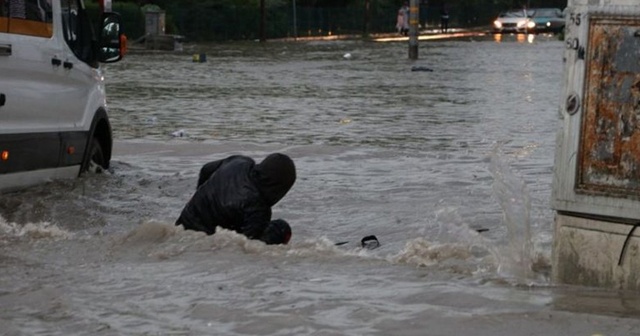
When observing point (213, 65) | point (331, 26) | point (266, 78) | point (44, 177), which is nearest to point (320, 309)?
point (44, 177)

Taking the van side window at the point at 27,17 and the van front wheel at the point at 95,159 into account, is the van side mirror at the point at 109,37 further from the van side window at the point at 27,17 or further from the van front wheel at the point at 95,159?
the van side window at the point at 27,17

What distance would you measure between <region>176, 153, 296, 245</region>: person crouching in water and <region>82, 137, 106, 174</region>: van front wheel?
3616 millimetres

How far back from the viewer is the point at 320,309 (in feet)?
24.2

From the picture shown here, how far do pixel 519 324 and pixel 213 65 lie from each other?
3007 cm

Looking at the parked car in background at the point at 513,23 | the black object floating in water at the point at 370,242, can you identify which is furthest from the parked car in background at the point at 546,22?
the black object floating in water at the point at 370,242

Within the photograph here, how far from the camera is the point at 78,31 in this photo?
12352 mm

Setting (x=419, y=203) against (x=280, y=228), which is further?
(x=419, y=203)

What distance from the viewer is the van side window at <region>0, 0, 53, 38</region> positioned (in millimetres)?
10383

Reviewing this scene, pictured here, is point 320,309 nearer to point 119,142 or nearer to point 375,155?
point 375,155

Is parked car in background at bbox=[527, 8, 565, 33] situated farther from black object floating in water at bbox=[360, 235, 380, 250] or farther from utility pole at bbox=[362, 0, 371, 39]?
black object floating in water at bbox=[360, 235, 380, 250]

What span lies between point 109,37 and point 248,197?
3.91 m

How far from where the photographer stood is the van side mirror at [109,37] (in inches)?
491

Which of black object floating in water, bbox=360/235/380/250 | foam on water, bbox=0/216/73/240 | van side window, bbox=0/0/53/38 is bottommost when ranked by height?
black object floating in water, bbox=360/235/380/250

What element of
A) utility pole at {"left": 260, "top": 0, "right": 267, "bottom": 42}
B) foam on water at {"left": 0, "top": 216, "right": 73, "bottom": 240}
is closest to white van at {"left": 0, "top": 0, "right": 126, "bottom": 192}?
foam on water at {"left": 0, "top": 216, "right": 73, "bottom": 240}
